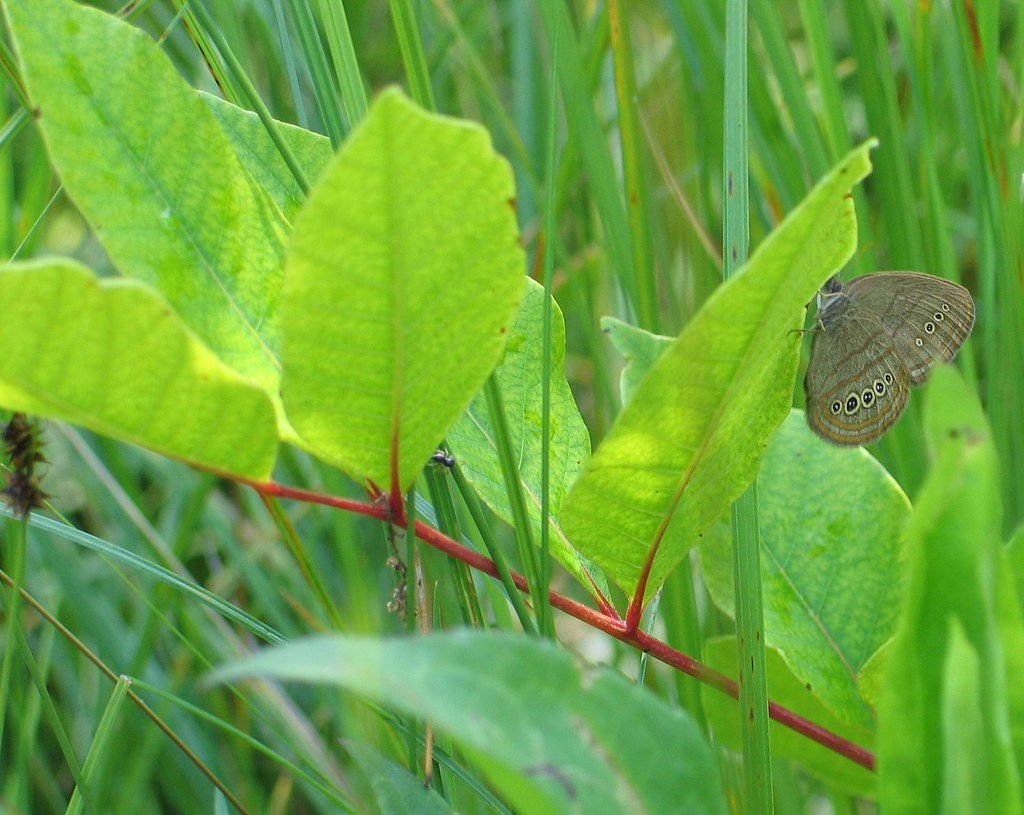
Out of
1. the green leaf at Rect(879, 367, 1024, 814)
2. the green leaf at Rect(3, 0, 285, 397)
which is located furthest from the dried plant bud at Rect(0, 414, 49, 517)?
the green leaf at Rect(879, 367, 1024, 814)

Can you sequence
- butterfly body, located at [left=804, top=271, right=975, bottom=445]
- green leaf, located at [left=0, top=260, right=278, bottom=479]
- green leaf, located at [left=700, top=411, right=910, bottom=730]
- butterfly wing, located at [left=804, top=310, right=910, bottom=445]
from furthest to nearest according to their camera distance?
butterfly body, located at [left=804, top=271, right=975, bottom=445]
butterfly wing, located at [left=804, top=310, right=910, bottom=445]
green leaf, located at [left=700, top=411, right=910, bottom=730]
green leaf, located at [left=0, top=260, right=278, bottom=479]

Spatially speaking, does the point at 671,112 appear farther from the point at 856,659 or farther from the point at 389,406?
the point at 389,406

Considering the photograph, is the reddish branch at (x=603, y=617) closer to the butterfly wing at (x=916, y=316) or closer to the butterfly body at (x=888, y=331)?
the butterfly body at (x=888, y=331)

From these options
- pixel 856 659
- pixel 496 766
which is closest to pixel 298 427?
pixel 496 766

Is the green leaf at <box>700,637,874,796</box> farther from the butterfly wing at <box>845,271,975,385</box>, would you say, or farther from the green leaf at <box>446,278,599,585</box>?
the butterfly wing at <box>845,271,975,385</box>

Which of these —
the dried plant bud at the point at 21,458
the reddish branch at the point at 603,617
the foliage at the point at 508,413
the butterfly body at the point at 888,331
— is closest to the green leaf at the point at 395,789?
the foliage at the point at 508,413

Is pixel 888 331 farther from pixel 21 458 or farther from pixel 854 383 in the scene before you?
pixel 21 458

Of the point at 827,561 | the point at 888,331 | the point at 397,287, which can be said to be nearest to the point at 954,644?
the point at 397,287
